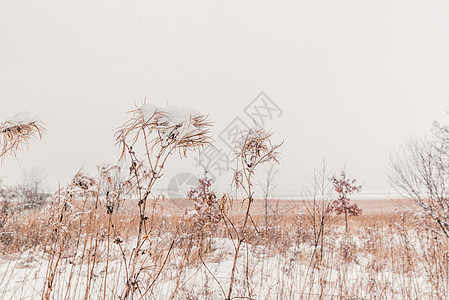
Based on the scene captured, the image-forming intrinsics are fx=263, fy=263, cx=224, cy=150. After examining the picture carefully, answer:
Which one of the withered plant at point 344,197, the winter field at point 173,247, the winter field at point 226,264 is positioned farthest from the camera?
the withered plant at point 344,197

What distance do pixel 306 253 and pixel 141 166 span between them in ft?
19.5

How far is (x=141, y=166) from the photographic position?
175cm

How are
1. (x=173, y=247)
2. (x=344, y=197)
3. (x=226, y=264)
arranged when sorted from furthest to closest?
1. (x=344, y=197)
2. (x=226, y=264)
3. (x=173, y=247)

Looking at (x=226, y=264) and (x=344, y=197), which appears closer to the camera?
(x=226, y=264)

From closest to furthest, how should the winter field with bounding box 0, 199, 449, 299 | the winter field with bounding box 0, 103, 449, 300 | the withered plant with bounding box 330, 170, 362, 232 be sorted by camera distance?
the winter field with bounding box 0, 103, 449, 300
the winter field with bounding box 0, 199, 449, 299
the withered plant with bounding box 330, 170, 362, 232

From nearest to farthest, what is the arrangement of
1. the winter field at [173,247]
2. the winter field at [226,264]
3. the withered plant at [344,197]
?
1. the winter field at [173,247]
2. the winter field at [226,264]
3. the withered plant at [344,197]

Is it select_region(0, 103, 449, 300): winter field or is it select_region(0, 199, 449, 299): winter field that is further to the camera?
select_region(0, 199, 449, 299): winter field

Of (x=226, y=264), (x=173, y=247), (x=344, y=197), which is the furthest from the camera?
(x=344, y=197)

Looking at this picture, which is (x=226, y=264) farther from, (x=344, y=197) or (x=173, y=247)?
(x=344, y=197)

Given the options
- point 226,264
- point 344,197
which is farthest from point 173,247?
point 344,197

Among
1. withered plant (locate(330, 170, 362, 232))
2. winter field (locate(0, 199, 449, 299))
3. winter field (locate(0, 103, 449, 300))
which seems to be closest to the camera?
winter field (locate(0, 103, 449, 300))

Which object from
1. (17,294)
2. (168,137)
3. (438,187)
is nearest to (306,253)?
(438,187)

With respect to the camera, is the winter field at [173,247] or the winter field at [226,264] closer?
the winter field at [173,247]

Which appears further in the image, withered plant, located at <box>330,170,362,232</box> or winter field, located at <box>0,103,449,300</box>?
withered plant, located at <box>330,170,362,232</box>
